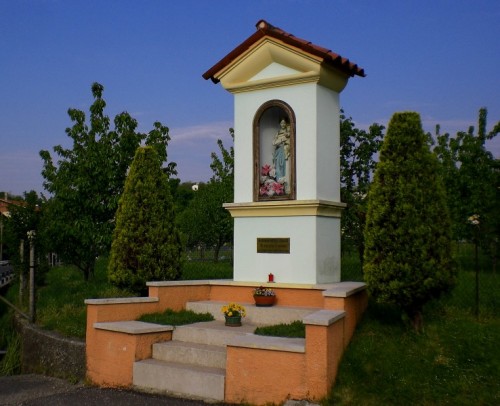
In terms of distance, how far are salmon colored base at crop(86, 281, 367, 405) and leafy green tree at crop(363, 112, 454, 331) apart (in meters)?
0.80

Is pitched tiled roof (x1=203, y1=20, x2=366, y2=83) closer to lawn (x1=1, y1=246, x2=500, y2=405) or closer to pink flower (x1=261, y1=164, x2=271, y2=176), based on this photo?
pink flower (x1=261, y1=164, x2=271, y2=176)

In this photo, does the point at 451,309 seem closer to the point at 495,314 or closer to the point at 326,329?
the point at 495,314

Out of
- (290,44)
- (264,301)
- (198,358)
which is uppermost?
(290,44)

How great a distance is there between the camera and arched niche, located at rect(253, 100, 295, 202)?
10242 millimetres

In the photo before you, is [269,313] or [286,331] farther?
[269,313]

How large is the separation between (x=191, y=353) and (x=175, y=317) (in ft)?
4.83

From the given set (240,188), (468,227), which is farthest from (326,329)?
(468,227)

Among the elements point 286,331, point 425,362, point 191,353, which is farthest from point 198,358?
point 425,362

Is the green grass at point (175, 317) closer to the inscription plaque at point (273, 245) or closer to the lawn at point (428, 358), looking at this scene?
the lawn at point (428, 358)

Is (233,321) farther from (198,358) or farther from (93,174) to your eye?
(93,174)

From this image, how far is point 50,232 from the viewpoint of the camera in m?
15.8

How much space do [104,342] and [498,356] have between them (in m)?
5.90

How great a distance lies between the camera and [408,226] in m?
7.64

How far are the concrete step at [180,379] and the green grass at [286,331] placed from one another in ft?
2.78
